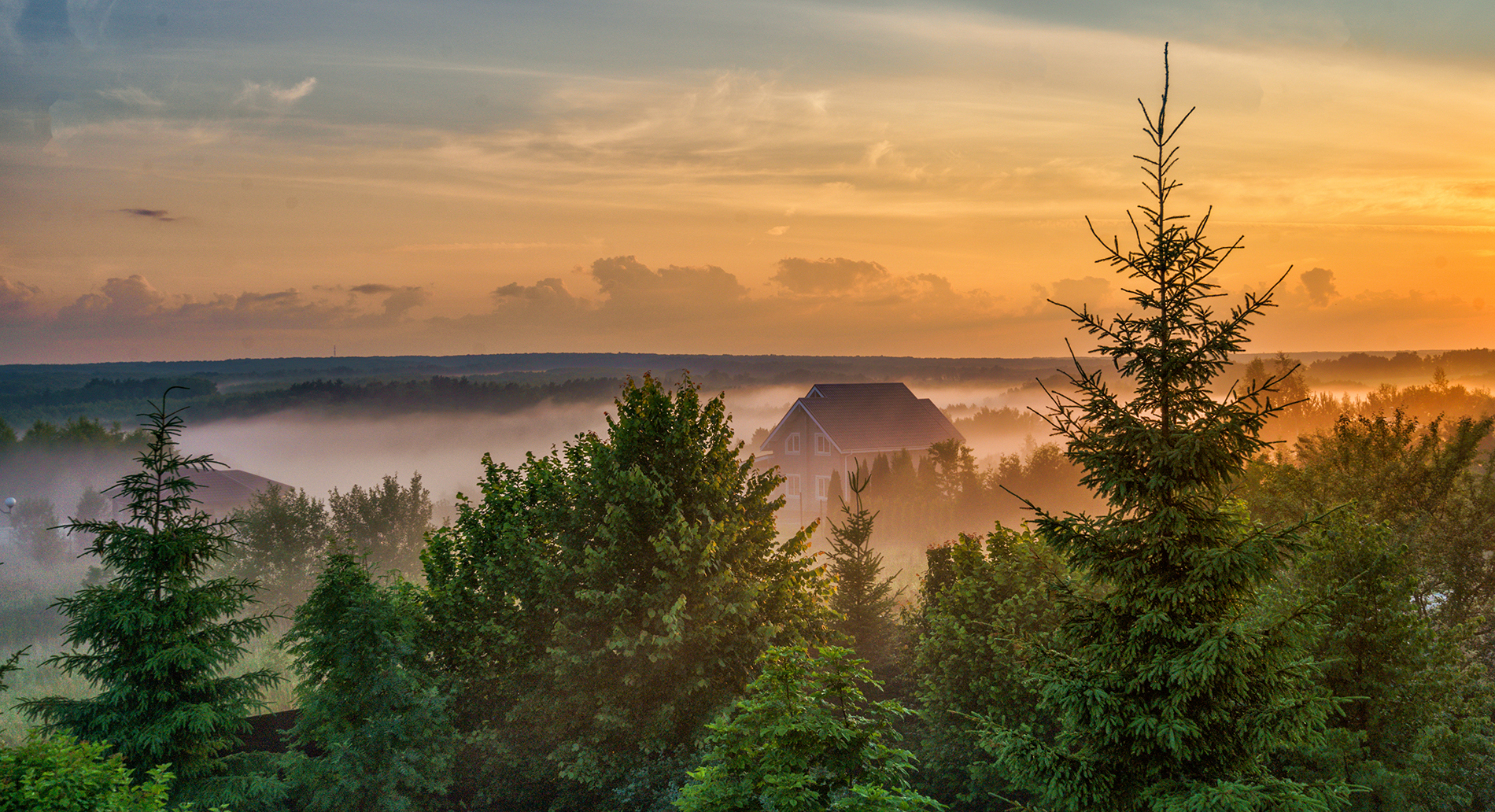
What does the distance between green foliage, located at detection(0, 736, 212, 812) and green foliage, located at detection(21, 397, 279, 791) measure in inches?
91.7

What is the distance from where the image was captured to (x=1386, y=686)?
1242 cm

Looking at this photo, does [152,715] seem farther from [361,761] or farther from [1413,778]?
[1413,778]

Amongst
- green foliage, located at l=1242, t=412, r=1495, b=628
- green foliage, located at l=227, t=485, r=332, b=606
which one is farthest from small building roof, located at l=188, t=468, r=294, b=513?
green foliage, located at l=1242, t=412, r=1495, b=628

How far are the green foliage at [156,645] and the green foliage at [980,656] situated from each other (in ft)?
44.2

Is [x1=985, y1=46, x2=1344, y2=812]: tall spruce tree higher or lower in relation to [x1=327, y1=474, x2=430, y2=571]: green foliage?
higher

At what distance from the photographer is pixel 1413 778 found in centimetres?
1152

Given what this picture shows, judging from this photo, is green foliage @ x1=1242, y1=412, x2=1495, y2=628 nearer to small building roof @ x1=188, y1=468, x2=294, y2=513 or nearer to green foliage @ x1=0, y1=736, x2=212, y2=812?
green foliage @ x1=0, y1=736, x2=212, y2=812

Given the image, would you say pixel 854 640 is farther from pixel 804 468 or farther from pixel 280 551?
pixel 804 468

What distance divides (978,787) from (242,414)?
154623mm

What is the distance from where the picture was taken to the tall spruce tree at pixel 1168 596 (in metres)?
8.51

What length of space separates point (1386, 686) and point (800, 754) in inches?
382

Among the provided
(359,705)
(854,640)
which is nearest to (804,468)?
(854,640)

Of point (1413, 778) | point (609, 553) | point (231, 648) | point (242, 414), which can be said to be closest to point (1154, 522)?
point (1413, 778)

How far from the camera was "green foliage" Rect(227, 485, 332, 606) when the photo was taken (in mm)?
44094
